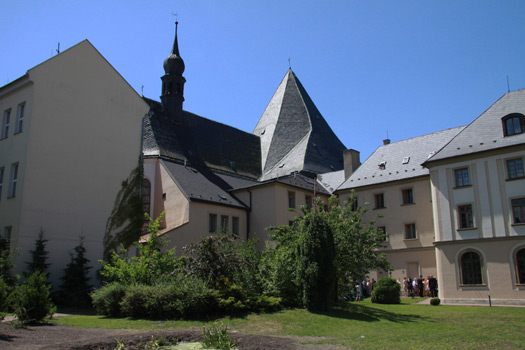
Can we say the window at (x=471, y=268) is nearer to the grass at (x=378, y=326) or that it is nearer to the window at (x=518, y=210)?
the window at (x=518, y=210)

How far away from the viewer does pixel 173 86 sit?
140 ft

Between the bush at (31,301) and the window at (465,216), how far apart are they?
74.1 feet

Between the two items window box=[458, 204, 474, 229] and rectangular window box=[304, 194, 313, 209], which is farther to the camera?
rectangular window box=[304, 194, 313, 209]

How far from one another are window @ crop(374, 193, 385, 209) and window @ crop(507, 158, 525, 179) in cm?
1019

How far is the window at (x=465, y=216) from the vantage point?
26.9 meters

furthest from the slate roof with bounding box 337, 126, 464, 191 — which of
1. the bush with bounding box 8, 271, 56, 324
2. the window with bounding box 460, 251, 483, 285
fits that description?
the bush with bounding box 8, 271, 56, 324

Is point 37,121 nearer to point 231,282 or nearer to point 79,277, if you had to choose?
point 79,277

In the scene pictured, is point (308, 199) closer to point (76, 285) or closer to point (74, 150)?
point (74, 150)

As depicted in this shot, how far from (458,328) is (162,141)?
2846 centimetres

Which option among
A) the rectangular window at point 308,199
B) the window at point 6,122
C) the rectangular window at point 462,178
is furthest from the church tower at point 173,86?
the rectangular window at point 462,178

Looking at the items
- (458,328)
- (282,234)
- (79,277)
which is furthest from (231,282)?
(79,277)

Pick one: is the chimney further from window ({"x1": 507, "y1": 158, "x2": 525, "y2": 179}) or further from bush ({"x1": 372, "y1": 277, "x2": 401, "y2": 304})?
bush ({"x1": 372, "y1": 277, "x2": 401, "y2": 304})

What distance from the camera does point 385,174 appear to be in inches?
1383

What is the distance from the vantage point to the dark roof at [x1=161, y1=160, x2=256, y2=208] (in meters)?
31.4
